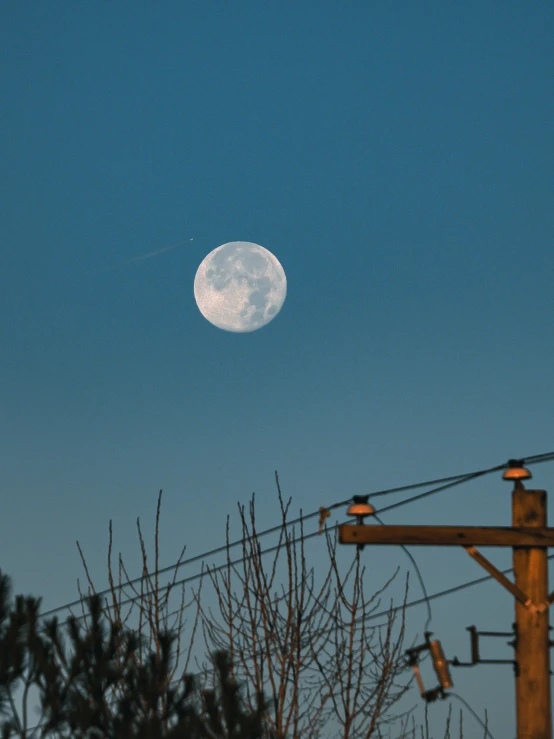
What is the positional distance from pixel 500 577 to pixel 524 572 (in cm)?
26

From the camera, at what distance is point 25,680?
11.1m

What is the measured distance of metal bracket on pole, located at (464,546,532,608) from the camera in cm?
1007

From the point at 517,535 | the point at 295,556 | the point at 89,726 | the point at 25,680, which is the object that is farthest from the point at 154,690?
the point at 295,556

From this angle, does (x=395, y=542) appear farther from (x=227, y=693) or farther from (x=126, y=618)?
(x=126, y=618)

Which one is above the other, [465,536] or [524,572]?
[465,536]

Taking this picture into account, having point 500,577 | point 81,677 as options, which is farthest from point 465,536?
point 81,677

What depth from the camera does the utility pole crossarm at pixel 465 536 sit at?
1007cm

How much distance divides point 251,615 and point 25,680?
3940 millimetres

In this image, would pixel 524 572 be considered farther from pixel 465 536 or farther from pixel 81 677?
pixel 81 677

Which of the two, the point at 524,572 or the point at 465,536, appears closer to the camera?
the point at 465,536

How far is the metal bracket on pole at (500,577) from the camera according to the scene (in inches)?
396

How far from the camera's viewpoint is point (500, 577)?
33.1 ft

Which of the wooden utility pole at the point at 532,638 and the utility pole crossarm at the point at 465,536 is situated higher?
the utility pole crossarm at the point at 465,536

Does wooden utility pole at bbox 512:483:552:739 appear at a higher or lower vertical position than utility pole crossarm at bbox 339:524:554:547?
lower
